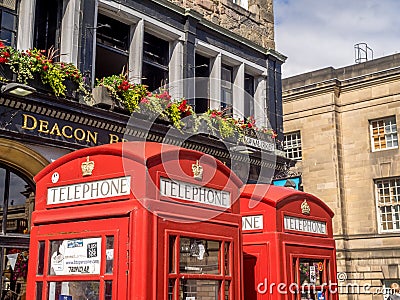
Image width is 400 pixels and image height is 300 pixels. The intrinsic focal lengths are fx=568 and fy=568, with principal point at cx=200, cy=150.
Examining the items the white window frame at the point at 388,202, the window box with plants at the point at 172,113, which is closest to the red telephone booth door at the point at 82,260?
the window box with plants at the point at 172,113

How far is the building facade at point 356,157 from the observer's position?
25781 mm

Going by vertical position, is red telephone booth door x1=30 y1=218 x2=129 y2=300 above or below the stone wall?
below

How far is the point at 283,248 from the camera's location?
6.35m

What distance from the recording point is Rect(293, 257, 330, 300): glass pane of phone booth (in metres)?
6.47

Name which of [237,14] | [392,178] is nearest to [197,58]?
[237,14]

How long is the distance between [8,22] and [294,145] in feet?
69.8

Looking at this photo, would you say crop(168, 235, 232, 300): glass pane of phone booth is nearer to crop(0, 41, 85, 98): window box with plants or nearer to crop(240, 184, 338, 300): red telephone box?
crop(240, 184, 338, 300): red telephone box

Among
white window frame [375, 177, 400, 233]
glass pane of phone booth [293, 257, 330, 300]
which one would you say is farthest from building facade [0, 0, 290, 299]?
white window frame [375, 177, 400, 233]

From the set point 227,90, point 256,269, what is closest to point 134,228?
point 256,269

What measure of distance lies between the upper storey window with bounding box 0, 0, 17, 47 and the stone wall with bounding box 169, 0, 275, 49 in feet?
13.9

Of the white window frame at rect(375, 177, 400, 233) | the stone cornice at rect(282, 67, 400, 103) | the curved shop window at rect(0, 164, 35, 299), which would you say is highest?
the stone cornice at rect(282, 67, 400, 103)

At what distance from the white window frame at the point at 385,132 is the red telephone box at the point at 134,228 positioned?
22.6 m

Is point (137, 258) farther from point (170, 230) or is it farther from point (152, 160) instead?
point (152, 160)

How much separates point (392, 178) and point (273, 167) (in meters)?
13.1
